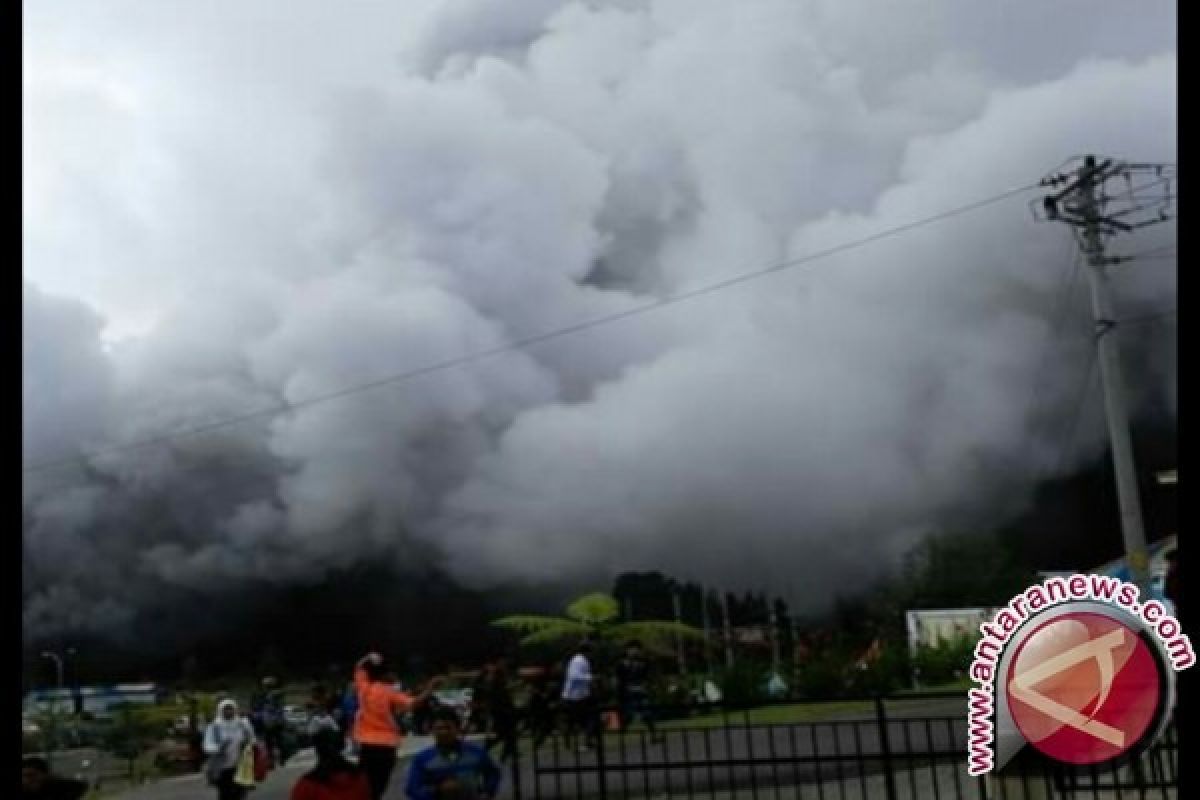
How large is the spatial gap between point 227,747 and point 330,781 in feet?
3.24

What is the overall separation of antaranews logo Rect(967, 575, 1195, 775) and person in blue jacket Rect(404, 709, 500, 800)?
1.85 meters

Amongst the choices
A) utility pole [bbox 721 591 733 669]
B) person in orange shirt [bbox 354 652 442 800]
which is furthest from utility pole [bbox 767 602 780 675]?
person in orange shirt [bbox 354 652 442 800]

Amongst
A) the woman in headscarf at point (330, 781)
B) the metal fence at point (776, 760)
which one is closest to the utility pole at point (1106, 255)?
the metal fence at point (776, 760)

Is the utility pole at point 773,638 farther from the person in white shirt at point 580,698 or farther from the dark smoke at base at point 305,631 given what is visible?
the dark smoke at base at point 305,631

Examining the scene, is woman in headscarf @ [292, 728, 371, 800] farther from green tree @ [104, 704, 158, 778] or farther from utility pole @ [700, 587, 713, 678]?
utility pole @ [700, 587, 713, 678]

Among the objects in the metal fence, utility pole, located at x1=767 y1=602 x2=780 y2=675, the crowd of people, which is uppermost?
utility pole, located at x1=767 y1=602 x2=780 y2=675

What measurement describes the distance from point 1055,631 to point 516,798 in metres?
2.39

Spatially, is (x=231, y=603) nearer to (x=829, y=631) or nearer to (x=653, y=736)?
(x=653, y=736)

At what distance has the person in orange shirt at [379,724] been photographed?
514 centimetres

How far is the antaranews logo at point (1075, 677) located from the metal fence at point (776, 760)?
924mm

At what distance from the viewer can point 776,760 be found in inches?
193

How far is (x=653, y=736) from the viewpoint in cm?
552

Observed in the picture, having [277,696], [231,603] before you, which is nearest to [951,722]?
[277,696]

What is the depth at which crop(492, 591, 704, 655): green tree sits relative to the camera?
20.2 ft
